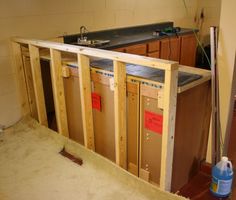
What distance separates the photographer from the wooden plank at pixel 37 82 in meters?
2.28

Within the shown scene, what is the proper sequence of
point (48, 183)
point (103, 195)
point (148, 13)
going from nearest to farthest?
point (103, 195)
point (48, 183)
point (148, 13)

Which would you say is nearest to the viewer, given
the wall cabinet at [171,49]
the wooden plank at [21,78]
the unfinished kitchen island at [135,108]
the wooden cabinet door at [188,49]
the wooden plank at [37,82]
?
the unfinished kitchen island at [135,108]

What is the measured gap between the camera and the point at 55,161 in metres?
2.04

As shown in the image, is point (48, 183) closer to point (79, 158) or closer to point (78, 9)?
point (79, 158)

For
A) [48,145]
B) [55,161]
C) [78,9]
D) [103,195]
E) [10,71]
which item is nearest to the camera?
[103,195]

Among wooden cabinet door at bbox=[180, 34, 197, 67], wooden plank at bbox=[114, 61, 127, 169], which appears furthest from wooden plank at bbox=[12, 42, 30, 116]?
wooden cabinet door at bbox=[180, 34, 197, 67]

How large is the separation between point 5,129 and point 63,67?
903 mm

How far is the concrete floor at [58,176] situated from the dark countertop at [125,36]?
46.5 inches

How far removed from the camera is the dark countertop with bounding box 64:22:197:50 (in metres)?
2.94

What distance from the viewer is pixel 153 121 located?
66.6 inches

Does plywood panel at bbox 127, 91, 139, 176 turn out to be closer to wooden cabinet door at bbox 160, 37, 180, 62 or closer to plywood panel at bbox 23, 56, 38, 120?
plywood panel at bbox 23, 56, 38, 120

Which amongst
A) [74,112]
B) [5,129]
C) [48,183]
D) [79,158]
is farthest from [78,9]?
[48,183]

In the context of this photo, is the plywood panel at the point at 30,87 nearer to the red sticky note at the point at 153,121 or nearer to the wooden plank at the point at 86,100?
the wooden plank at the point at 86,100

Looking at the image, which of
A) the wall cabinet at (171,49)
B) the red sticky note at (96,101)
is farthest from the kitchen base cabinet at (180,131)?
the wall cabinet at (171,49)
